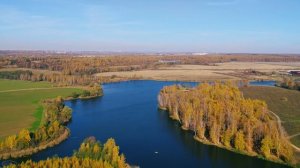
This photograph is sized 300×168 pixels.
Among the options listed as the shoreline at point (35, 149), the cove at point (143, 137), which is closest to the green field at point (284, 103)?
the cove at point (143, 137)

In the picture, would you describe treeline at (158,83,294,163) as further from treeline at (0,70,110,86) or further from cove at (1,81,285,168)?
treeline at (0,70,110,86)

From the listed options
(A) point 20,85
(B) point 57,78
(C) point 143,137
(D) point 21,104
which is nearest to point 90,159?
(C) point 143,137

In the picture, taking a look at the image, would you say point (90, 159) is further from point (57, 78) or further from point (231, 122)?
point (57, 78)

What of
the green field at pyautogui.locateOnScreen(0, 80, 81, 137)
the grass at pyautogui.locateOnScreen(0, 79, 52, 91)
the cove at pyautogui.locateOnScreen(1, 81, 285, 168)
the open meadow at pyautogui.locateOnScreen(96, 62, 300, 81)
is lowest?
the cove at pyautogui.locateOnScreen(1, 81, 285, 168)

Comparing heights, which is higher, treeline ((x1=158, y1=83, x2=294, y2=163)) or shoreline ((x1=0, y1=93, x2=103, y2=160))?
treeline ((x1=158, y1=83, x2=294, y2=163))

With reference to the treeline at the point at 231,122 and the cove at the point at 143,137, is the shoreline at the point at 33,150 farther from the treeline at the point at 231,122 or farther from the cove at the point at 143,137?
the treeline at the point at 231,122

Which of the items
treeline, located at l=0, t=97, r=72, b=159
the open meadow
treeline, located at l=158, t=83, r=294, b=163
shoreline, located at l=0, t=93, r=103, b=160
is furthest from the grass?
shoreline, located at l=0, t=93, r=103, b=160

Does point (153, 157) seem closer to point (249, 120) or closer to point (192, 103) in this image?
point (249, 120)

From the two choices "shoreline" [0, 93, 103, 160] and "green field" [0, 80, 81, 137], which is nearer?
"shoreline" [0, 93, 103, 160]
